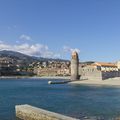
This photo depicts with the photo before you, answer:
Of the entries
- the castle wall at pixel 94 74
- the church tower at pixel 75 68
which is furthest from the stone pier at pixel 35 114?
the church tower at pixel 75 68

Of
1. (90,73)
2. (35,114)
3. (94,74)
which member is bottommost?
(35,114)

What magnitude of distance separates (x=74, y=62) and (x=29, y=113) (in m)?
112

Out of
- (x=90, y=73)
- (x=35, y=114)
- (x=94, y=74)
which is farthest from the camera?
(x=90, y=73)

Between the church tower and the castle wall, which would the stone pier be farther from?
the church tower

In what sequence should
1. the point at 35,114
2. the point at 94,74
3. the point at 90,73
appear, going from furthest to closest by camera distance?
the point at 90,73 < the point at 94,74 < the point at 35,114

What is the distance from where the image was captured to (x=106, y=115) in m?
33.4

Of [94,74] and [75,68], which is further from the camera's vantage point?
[75,68]

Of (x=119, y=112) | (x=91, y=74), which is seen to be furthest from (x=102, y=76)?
(x=119, y=112)

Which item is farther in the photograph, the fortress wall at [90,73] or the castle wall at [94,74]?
the fortress wall at [90,73]

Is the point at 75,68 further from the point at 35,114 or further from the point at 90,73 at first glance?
the point at 35,114

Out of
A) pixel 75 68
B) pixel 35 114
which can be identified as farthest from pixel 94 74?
pixel 35 114

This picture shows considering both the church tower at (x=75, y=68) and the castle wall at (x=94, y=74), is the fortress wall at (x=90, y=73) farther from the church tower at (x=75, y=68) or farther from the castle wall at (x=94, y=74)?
the church tower at (x=75, y=68)

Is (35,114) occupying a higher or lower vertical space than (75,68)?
lower

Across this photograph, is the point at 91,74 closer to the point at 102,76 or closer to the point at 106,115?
the point at 102,76
